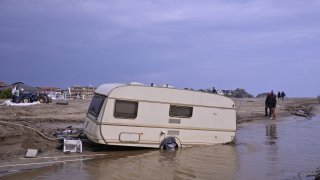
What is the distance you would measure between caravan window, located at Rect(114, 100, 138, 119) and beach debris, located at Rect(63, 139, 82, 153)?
1.66m

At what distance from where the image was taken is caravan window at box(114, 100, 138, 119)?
15031mm

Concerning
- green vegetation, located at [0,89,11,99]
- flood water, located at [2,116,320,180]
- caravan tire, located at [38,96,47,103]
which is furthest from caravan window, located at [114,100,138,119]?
green vegetation, located at [0,89,11,99]

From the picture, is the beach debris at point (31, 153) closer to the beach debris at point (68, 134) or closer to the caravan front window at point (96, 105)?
the beach debris at point (68, 134)

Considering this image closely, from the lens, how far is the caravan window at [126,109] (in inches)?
592

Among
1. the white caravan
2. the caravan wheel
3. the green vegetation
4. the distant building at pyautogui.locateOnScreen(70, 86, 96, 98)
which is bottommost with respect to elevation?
the caravan wheel

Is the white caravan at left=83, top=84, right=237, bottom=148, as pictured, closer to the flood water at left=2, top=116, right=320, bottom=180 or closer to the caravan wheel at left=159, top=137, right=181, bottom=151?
the caravan wheel at left=159, top=137, right=181, bottom=151

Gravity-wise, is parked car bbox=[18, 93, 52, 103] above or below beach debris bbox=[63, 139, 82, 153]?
above

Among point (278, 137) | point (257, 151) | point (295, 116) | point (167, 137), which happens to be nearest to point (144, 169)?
point (167, 137)

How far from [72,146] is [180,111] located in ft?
13.4

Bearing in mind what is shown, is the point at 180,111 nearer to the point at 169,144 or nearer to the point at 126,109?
the point at 169,144

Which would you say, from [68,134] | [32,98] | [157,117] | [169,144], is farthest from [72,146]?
[32,98]

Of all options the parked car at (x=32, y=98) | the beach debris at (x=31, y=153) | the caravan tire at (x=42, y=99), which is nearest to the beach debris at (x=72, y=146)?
the beach debris at (x=31, y=153)

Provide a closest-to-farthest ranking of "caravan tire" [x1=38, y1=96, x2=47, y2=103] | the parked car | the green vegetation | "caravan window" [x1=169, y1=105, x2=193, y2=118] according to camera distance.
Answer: "caravan window" [x1=169, y1=105, x2=193, y2=118]
the parked car
"caravan tire" [x1=38, y1=96, x2=47, y2=103]
the green vegetation

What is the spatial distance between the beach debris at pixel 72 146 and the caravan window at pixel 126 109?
166cm
